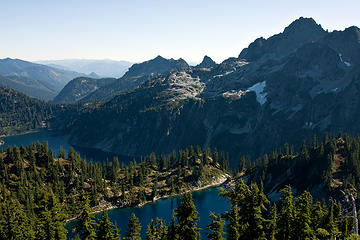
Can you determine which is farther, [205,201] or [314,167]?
[205,201]

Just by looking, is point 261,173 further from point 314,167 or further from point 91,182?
point 91,182

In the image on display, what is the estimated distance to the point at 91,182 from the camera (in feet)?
584

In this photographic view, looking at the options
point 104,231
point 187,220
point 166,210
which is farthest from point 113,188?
point 187,220

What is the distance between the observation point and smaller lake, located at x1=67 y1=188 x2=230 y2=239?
5975 inches

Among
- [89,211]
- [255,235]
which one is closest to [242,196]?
[255,235]

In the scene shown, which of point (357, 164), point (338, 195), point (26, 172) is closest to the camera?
point (338, 195)

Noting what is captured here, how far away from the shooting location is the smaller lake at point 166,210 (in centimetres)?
15176

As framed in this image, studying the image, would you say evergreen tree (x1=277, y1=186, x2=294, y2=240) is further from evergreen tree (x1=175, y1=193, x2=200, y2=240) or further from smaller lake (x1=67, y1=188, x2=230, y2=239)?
smaller lake (x1=67, y1=188, x2=230, y2=239)

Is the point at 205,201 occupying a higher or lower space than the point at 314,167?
lower

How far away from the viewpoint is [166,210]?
166 metres

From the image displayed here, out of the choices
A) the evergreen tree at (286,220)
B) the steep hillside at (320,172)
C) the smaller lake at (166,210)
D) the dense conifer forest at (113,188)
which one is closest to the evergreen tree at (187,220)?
the dense conifer forest at (113,188)

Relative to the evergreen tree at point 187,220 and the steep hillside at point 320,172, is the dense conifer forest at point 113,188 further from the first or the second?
the evergreen tree at point 187,220

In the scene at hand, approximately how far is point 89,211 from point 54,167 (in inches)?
5157

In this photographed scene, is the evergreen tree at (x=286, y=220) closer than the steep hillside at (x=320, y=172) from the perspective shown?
Yes
